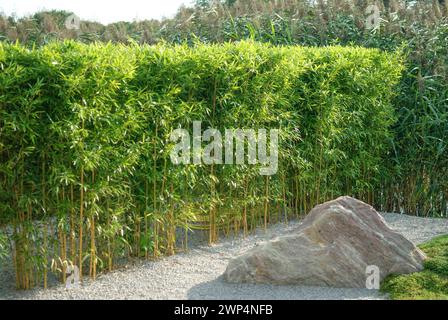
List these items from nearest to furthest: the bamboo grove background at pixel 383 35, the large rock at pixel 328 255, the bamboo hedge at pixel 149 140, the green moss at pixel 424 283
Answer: the bamboo hedge at pixel 149 140 < the green moss at pixel 424 283 < the large rock at pixel 328 255 < the bamboo grove background at pixel 383 35

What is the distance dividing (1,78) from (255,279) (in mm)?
2353

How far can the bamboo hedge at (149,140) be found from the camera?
484 cm

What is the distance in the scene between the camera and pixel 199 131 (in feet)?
19.8

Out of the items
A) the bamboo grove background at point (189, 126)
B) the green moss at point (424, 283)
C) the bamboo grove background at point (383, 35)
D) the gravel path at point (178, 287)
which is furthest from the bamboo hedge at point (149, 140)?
the green moss at point (424, 283)

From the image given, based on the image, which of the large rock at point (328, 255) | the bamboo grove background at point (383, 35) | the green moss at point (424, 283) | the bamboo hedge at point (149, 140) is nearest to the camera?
the bamboo hedge at point (149, 140)

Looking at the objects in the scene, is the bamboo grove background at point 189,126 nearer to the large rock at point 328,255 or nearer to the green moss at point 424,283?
the large rock at point 328,255

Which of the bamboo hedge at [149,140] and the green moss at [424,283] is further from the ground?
the bamboo hedge at [149,140]

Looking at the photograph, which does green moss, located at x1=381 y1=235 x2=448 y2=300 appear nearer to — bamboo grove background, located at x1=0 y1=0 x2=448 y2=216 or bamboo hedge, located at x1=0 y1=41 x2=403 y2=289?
bamboo hedge, located at x1=0 y1=41 x2=403 y2=289

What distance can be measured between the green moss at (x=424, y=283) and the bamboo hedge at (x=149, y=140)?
191 centimetres

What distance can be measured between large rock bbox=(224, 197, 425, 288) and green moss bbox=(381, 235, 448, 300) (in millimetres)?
95

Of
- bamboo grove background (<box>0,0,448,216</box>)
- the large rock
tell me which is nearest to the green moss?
the large rock

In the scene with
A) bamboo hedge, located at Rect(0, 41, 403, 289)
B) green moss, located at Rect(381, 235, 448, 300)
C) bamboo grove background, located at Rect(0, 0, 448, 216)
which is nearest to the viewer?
bamboo hedge, located at Rect(0, 41, 403, 289)

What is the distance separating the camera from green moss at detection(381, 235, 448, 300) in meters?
4.95

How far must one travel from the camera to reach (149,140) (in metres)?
5.61
